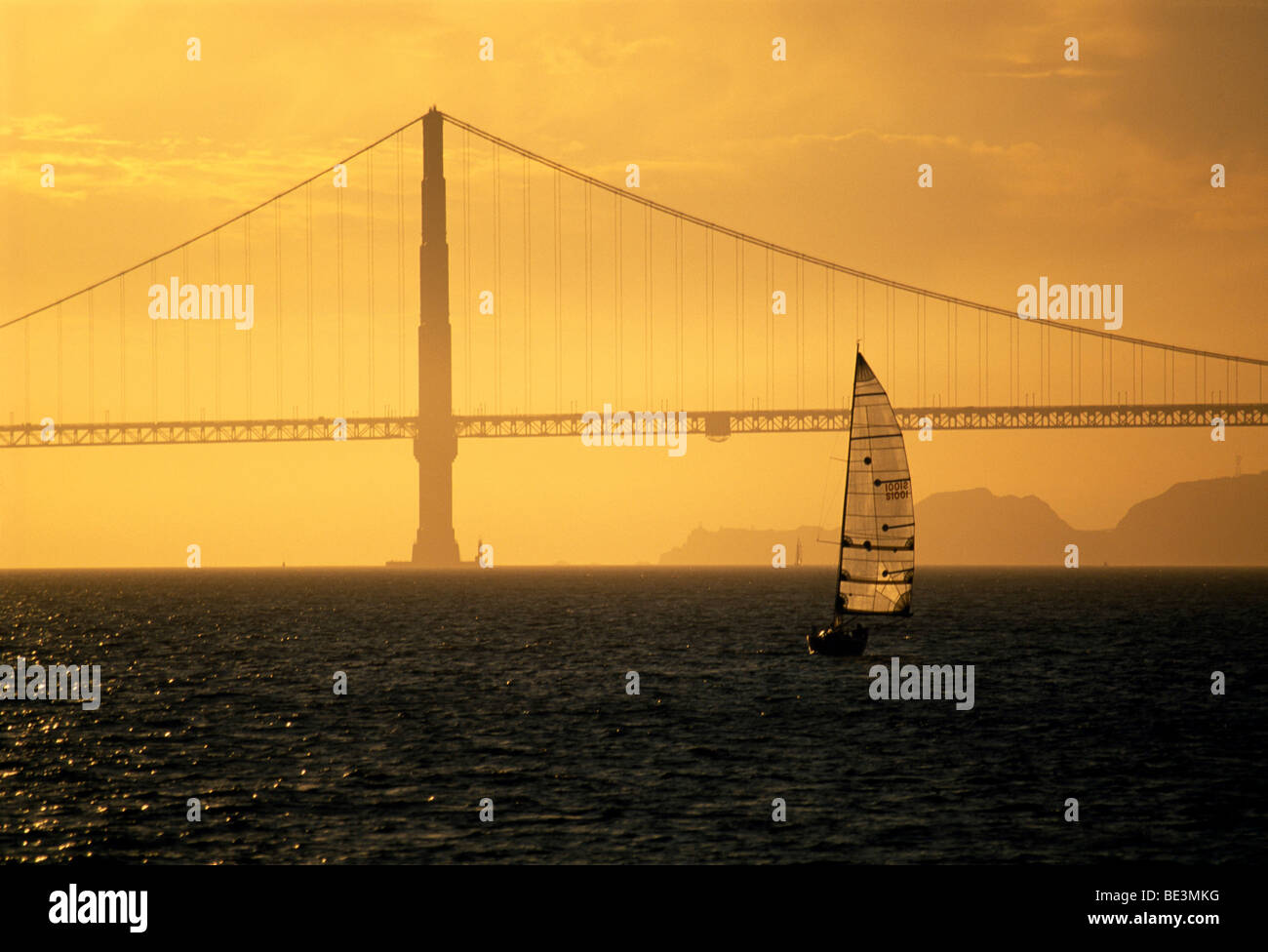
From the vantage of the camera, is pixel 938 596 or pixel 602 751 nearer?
pixel 602 751

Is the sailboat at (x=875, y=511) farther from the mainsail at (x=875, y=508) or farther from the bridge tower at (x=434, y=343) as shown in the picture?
the bridge tower at (x=434, y=343)

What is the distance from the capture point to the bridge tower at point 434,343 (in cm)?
16000

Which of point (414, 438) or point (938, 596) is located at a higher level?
point (414, 438)

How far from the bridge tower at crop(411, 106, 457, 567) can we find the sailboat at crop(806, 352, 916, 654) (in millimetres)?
115496

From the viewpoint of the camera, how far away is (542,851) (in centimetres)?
2058

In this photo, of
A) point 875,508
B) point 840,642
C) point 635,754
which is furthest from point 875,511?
point 635,754

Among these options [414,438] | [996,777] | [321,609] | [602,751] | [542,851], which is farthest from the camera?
[414,438]

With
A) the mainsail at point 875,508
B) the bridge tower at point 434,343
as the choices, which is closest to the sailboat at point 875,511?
the mainsail at point 875,508

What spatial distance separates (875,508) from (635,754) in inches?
757

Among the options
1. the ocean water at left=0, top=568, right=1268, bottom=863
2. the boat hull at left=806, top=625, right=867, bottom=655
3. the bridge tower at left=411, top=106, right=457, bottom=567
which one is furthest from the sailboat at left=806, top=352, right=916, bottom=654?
the bridge tower at left=411, top=106, right=457, bottom=567

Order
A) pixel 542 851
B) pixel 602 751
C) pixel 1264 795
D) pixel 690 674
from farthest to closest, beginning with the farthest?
pixel 690 674 < pixel 602 751 < pixel 1264 795 < pixel 542 851
